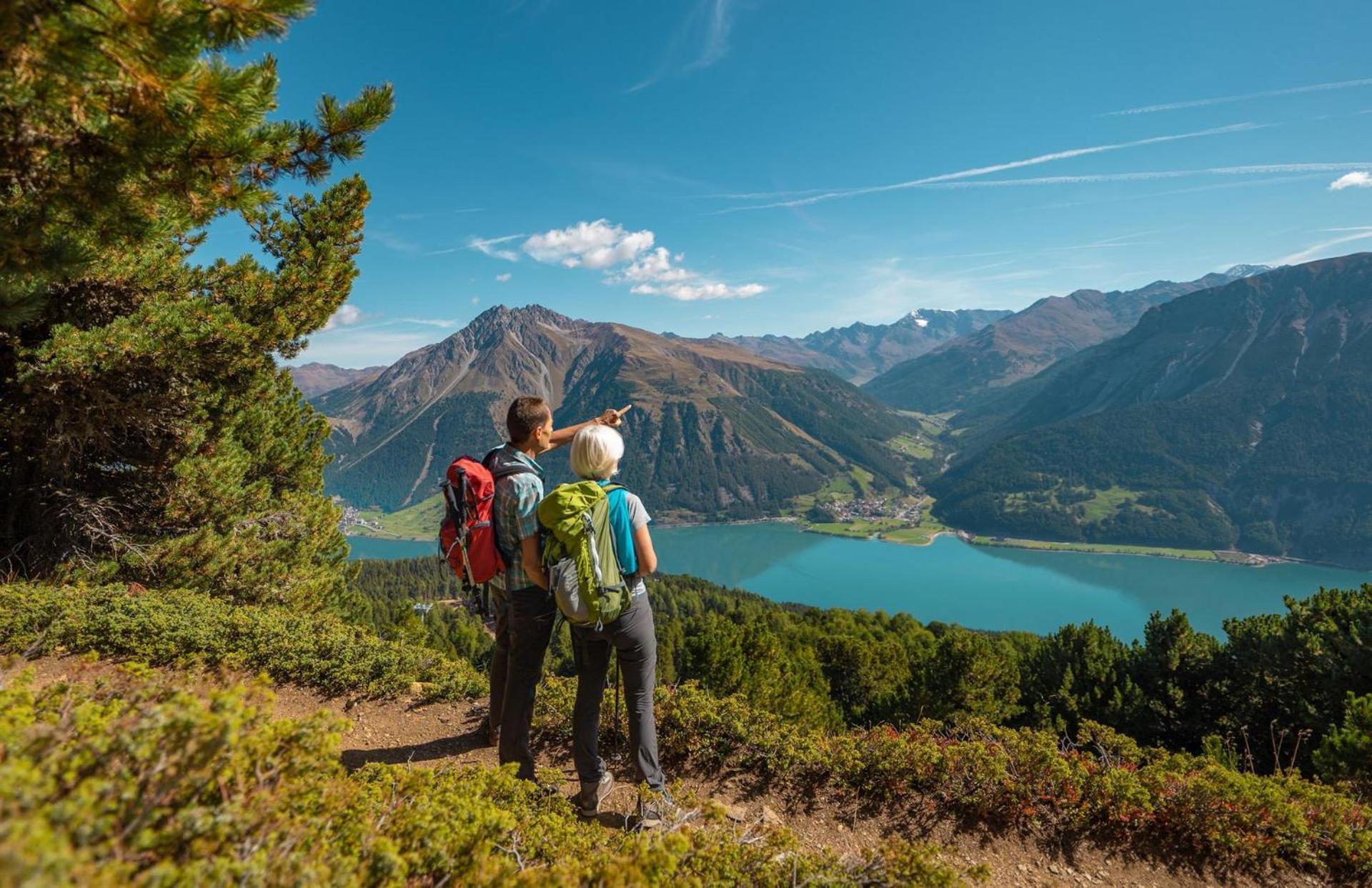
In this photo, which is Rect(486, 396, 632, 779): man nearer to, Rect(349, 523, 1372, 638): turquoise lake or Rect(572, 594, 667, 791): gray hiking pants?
Rect(572, 594, 667, 791): gray hiking pants

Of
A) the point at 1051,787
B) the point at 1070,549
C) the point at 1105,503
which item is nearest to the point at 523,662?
the point at 1051,787

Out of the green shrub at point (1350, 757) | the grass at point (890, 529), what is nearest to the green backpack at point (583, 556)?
the green shrub at point (1350, 757)

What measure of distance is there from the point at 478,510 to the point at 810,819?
3.29 m

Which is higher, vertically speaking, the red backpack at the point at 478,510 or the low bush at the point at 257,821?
the red backpack at the point at 478,510

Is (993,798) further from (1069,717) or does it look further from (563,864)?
(1069,717)

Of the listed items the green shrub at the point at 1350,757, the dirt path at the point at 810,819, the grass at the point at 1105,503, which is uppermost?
the dirt path at the point at 810,819

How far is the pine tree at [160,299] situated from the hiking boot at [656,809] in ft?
14.7

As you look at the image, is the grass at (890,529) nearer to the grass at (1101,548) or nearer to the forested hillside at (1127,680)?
the grass at (1101,548)

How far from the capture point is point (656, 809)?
137 inches

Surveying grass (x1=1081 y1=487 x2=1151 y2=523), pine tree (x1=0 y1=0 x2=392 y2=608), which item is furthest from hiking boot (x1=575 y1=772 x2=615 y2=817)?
grass (x1=1081 y1=487 x2=1151 y2=523)

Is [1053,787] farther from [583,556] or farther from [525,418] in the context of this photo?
[525,418]

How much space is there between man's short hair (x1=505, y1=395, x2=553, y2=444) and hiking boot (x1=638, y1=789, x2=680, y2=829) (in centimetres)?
236

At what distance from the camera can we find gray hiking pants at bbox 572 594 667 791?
3580mm

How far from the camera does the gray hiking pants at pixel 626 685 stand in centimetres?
358
